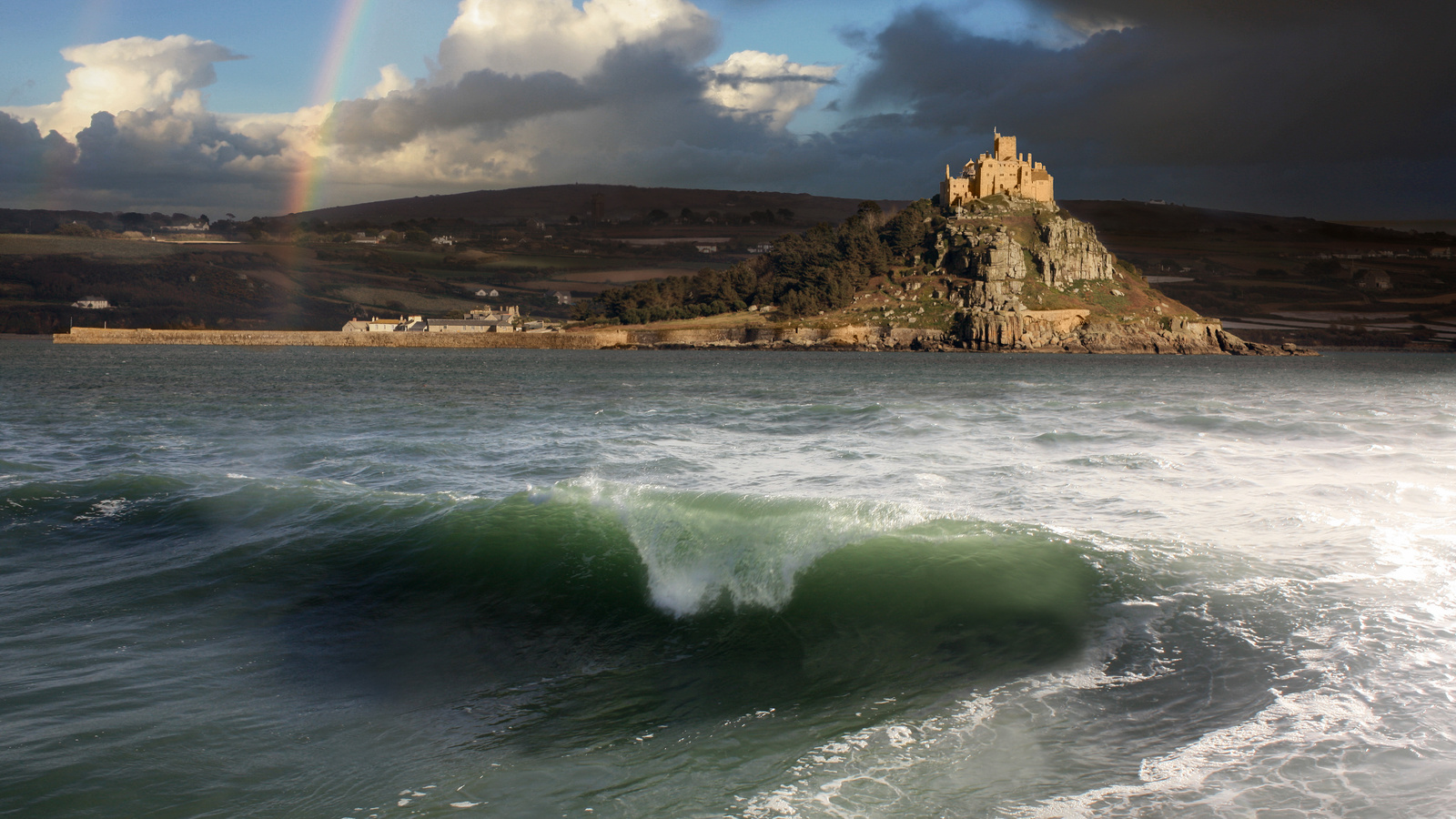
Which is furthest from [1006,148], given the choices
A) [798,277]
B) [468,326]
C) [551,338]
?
[468,326]

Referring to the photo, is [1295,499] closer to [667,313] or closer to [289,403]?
[289,403]

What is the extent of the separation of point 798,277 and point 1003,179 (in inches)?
1679

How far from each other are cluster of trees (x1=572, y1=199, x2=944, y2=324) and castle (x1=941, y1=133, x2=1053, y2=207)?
6706 mm

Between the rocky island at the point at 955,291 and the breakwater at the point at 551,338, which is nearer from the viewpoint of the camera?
the breakwater at the point at 551,338

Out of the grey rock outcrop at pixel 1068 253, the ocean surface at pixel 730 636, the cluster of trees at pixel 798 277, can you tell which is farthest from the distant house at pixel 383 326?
the ocean surface at pixel 730 636

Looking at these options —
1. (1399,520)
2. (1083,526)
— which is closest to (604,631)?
(1083,526)

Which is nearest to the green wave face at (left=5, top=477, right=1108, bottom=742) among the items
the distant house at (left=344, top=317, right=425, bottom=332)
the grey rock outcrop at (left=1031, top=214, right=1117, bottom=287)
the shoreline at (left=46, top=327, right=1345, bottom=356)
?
the shoreline at (left=46, top=327, right=1345, bottom=356)

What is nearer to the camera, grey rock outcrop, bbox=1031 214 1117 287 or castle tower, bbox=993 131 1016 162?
grey rock outcrop, bbox=1031 214 1117 287

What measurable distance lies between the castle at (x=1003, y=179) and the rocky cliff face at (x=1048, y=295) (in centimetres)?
312

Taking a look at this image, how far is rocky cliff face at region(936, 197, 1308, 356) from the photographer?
140375 millimetres

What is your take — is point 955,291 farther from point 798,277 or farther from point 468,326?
point 468,326

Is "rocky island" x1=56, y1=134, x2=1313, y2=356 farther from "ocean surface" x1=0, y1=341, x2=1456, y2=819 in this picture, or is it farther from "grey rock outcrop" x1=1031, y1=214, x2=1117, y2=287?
"ocean surface" x1=0, y1=341, x2=1456, y2=819

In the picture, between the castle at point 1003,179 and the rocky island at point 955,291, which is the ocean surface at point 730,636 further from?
the castle at point 1003,179

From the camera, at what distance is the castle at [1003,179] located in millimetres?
158875
